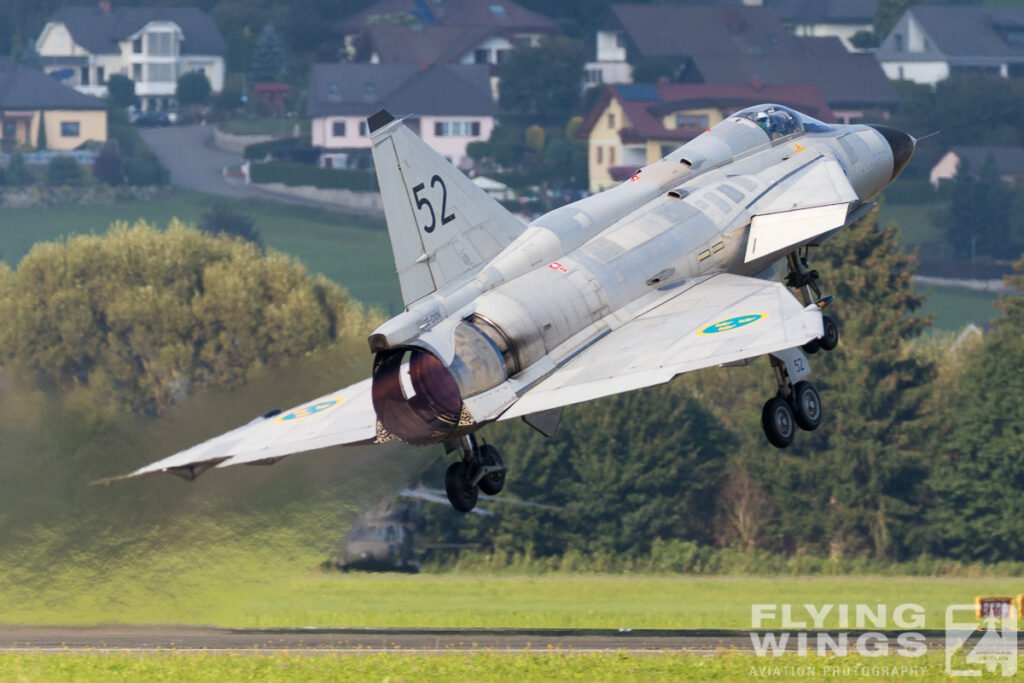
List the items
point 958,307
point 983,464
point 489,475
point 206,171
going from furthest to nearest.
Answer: point 206,171
point 958,307
point 983,464
point 489,475

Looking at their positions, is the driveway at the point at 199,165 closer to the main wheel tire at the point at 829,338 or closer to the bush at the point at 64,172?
the bush at the point at 64,172

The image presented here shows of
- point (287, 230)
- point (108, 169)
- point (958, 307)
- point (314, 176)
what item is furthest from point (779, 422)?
point (108, 169)

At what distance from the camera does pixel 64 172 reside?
181125mm

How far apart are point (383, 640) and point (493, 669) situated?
51.1 ft

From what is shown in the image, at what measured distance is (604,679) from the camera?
111ft

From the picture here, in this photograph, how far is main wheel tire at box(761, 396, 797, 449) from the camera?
105 feet

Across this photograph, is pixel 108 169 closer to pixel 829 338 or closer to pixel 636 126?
pixel 636 126

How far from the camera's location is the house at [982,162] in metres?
182

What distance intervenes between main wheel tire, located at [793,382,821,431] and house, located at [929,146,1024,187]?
154 m

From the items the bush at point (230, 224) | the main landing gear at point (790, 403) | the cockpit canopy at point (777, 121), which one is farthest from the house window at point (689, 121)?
the main landing gear at point (790, 403)

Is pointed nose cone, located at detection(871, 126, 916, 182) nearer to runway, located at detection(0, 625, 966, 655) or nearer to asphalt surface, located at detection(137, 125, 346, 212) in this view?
runway, located at detection(0, 625, 966, 655)

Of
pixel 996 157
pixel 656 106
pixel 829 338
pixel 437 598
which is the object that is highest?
pixel 829 338

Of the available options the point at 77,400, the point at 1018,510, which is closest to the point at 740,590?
the point at 1018,510

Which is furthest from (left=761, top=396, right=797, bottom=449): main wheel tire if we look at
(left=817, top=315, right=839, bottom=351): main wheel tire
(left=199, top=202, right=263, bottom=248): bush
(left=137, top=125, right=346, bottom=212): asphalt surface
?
(left=137, top=125, right=346, bottom=212): asphalt surface
